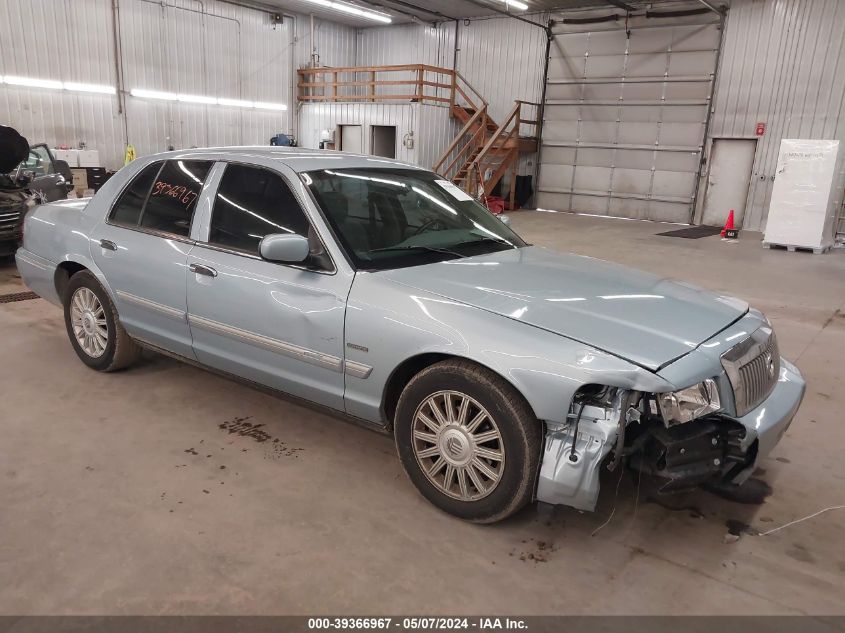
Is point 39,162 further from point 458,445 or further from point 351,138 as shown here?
point 458,445

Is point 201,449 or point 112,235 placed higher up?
point 112,235

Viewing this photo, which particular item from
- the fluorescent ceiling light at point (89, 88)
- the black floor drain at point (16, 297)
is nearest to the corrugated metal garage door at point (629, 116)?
the fluorescent ceiling light at point (89, 88)

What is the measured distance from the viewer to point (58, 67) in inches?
560

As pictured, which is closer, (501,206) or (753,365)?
(753,365)

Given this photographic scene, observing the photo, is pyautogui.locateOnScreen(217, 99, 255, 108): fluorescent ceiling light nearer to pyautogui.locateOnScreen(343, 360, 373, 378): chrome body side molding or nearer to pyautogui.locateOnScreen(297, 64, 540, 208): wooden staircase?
pyautogui.locateOnScreen(297, 64, 540, 208): wooden staircase

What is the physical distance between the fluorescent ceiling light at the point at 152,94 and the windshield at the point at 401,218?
48.5 ft

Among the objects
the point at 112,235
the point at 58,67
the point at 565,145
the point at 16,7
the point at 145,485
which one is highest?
the point at 16,7

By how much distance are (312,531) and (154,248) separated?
194 centimetres

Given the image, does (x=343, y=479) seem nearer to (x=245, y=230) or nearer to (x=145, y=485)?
(x=145, y=485)

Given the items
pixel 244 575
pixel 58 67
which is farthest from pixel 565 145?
pixel 244 575

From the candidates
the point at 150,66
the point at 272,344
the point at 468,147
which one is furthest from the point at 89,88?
the point at 272,344

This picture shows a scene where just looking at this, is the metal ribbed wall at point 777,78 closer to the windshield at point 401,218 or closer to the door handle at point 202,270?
the windshield at point 401,218

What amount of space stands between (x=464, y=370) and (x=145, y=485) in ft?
5.27

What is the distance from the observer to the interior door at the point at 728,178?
49.0 feet
